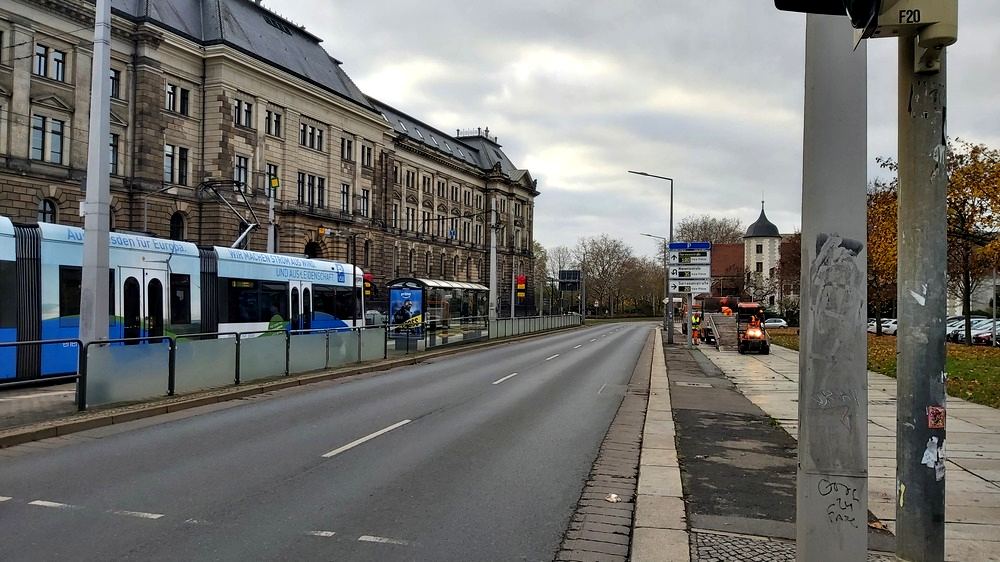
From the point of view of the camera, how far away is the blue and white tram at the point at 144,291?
1396cm

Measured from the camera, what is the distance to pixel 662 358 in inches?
1089

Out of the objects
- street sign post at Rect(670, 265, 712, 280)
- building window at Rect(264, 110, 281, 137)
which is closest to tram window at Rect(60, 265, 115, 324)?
street sign post at Rect(670, 265, 712, 280)

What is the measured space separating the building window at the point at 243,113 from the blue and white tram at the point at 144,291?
1156 inches

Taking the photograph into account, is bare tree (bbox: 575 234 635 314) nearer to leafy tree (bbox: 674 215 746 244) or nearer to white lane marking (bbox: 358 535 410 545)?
leafy tree (bbox: 674 215 746 244)

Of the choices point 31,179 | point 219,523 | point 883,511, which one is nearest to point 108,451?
point 219,523

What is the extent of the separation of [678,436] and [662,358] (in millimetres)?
17797

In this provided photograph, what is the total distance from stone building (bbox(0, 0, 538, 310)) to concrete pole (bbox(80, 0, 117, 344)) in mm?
14941

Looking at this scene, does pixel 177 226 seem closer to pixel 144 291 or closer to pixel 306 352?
pixel 144 291

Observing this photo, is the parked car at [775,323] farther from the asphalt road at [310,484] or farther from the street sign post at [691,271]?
the asphalt road at [310,484]

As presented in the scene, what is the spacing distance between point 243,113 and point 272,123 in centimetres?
333

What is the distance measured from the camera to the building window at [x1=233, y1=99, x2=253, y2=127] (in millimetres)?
50594

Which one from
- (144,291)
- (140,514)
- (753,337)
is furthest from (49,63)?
(140,514)

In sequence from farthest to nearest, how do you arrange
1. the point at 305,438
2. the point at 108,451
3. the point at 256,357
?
the point at 256,357, the point at 305,438, the point at 108,451

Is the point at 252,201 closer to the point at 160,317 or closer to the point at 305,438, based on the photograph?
the point at 160,317
